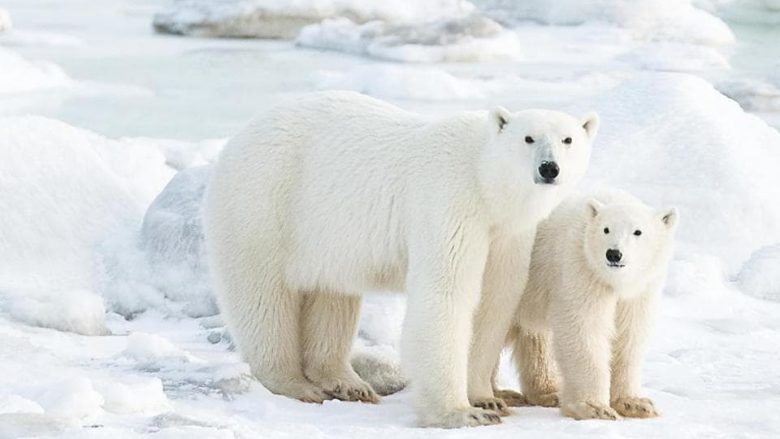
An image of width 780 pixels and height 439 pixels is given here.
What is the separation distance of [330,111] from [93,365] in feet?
4.30

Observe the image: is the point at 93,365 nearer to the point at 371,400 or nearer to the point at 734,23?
the point at 371,400

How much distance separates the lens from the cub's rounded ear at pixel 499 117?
14.7 ft

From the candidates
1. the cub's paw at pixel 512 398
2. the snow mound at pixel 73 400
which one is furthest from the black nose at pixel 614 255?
the snow mound at pixel 73 400

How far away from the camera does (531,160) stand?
438cm

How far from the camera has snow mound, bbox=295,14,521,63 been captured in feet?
56.8

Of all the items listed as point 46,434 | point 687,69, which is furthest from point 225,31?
point 46,434

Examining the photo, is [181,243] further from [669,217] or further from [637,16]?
[637,16]

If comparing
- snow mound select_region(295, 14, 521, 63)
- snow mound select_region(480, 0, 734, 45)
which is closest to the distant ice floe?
snow mound select_region(480, 0, 734, 45)

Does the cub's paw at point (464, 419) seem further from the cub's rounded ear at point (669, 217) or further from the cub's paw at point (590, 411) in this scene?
the cub's rounded ear at point (669, 217)

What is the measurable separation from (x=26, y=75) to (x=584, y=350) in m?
11.2

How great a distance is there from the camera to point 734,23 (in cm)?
2278

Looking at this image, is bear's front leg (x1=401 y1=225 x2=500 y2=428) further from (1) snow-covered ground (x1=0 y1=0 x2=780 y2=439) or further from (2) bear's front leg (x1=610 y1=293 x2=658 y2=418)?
(2) bear's front leg (x1=610 y1=293 x2=658 y2=418)

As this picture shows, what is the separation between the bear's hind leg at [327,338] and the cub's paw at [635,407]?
1.02 metres

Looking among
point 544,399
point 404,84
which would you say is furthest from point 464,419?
point 404,84
